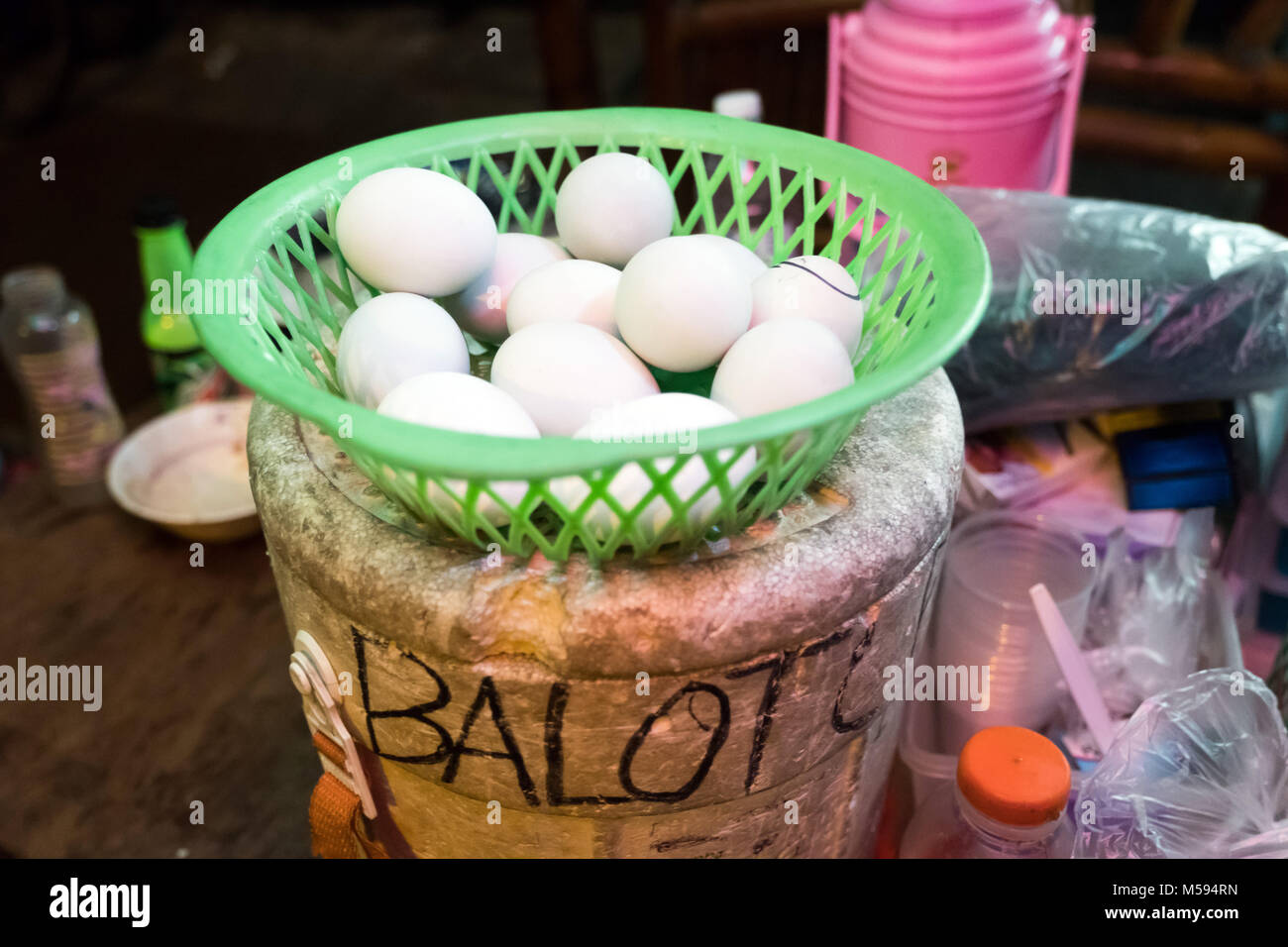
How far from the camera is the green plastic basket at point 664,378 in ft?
2.00

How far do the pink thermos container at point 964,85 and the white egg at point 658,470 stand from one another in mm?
790

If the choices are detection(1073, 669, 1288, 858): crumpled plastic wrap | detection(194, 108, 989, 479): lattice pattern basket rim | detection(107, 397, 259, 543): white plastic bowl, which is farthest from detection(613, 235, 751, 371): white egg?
detection(107, 397, 259, 543): white plastic bowl

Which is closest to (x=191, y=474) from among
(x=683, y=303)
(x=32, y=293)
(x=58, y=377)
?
(x=58, y=377)

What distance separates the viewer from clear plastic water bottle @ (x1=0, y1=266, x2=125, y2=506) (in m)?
1.46

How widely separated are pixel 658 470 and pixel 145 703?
86cm

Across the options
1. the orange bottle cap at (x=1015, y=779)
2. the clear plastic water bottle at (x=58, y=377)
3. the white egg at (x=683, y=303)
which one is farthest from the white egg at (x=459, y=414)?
the clear plastic water bottle at (x=58, y=377)

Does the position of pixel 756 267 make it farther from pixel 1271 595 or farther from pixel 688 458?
pixel 1271 595

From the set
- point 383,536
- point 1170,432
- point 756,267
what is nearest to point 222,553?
point 383,536

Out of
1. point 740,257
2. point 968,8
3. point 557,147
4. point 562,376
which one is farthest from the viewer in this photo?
point 968,8

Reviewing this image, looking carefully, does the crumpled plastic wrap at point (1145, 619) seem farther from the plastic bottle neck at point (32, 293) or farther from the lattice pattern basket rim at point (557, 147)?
the plastic bottle neck at point (32, 293)

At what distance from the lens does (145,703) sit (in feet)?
4.07

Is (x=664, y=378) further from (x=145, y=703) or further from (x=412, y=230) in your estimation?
(x=145, y=703)

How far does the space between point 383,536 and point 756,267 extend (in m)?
0.39

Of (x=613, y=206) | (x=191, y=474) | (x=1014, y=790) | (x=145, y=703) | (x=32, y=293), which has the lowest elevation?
(x=145, y=703)
